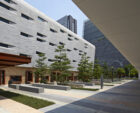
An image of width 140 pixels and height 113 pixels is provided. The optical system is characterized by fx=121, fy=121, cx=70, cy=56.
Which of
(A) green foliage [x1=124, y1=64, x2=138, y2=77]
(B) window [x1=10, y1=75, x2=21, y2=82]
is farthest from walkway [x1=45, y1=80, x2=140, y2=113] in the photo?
(A) green foliage [x1=124, y1=64, x2=138, y2=77]

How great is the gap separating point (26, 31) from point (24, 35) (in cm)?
157

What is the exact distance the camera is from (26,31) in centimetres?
3422

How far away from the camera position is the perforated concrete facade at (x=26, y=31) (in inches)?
1155

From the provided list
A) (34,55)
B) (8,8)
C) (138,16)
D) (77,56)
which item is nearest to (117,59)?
(77,56)

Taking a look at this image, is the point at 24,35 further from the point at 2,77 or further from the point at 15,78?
the point at 2,77

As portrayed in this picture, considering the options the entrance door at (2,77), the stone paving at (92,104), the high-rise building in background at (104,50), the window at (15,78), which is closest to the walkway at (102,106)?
the stone paving at (92,104)

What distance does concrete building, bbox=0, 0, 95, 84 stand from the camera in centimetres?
2950

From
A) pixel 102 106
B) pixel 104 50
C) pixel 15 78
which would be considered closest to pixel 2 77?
pixel 15 78

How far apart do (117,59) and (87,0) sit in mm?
110854

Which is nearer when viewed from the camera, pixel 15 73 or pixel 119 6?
pixel 119 6

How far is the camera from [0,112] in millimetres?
7961

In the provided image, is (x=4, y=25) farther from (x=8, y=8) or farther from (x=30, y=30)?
(x=30, y=30)

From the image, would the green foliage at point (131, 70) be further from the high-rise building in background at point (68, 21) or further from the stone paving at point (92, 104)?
the high-rise building in background at point (68, 21)

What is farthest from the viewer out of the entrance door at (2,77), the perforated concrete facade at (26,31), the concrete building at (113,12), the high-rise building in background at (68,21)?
the high-rise building in background at (68,21)
